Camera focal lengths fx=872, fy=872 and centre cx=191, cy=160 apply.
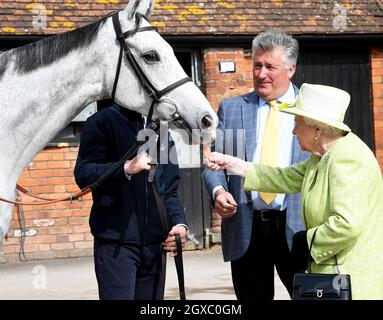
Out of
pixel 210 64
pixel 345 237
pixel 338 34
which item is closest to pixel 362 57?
pixel 338 34

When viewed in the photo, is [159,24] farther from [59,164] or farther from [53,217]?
[53,217]

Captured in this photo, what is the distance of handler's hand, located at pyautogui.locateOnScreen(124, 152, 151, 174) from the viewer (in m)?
4.49

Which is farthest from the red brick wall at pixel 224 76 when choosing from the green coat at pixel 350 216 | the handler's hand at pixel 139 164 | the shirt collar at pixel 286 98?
the green coat at pixel 350 216

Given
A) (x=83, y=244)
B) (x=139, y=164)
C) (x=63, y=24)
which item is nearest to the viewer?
(x=139, y=164)

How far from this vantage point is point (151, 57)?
4.61 metres

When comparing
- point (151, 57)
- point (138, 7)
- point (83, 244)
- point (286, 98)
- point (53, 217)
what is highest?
point (138, 7)

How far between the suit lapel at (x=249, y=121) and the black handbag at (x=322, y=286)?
123cm

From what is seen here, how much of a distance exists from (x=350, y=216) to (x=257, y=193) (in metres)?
1.17

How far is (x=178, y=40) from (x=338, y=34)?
85.3 inches

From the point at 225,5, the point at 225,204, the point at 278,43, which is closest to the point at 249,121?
the point at 278,43

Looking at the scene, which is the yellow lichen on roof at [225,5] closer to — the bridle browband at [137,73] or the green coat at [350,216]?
the bridle browband at [137,73]

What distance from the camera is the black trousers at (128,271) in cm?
466

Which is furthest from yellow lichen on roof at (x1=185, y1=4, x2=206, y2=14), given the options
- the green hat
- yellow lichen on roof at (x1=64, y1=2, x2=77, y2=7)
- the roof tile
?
the green hat

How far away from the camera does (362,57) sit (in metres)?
11.9
